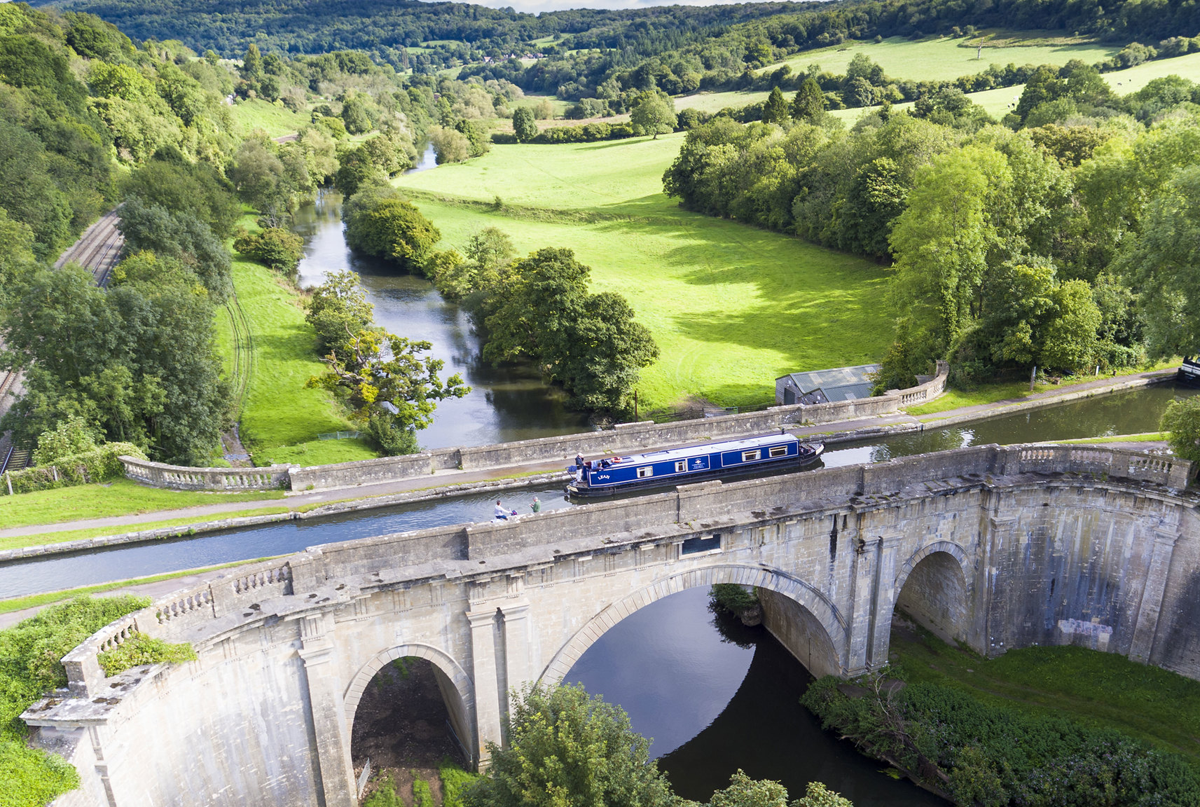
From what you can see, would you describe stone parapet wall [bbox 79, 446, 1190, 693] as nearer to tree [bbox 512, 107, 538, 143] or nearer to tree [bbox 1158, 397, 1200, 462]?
tree [bbox 1158, 397, 1200, 462]

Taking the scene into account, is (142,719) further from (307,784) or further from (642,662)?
(642,662)

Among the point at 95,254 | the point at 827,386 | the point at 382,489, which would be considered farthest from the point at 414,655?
the point at 95,254

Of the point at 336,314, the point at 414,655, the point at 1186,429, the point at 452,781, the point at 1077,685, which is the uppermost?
the point at 1186,429

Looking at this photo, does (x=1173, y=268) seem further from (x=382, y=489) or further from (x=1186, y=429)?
(x=382, y=489)

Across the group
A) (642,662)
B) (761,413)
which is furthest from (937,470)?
(642,662)

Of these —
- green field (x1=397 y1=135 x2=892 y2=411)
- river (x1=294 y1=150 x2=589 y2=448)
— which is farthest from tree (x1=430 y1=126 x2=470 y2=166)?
river (x1=294 y1=150 x2=589 y2=448)

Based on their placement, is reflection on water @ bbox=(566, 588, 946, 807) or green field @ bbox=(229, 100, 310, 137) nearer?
reflection on water @ bbox=(566, 588, 946, 807)
